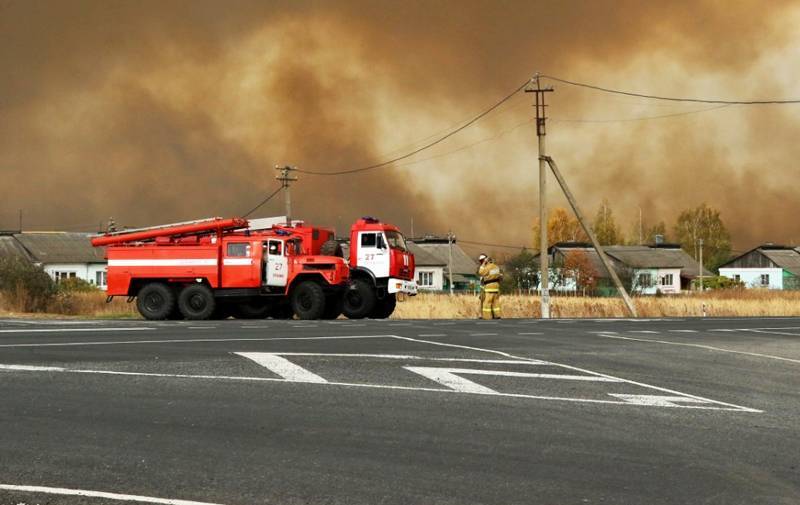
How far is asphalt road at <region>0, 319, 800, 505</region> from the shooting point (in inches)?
251

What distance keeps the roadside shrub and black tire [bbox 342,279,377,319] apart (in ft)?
→ 45.5

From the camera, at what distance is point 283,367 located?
1239cm

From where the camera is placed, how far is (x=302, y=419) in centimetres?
882

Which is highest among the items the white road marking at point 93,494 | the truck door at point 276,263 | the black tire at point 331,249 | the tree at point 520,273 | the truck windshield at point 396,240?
the tree at point 520,273

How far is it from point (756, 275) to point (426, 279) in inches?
1641

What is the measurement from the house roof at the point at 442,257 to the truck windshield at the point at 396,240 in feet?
226

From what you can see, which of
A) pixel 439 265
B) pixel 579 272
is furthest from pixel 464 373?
pixel 439 265

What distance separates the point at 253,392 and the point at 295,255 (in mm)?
18881

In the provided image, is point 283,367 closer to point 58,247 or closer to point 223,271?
point 223,271

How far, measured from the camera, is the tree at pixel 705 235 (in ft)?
411

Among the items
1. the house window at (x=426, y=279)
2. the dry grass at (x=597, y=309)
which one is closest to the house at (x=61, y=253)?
the house window at (x=426, y=279)

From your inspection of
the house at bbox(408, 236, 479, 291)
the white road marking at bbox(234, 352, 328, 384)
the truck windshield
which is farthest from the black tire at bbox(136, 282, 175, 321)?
the house at bbox(408, 236, 479, 291)

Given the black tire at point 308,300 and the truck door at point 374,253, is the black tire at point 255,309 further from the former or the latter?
the truck door at point 374,253

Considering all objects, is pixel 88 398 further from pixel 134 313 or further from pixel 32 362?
pixel 134 313
